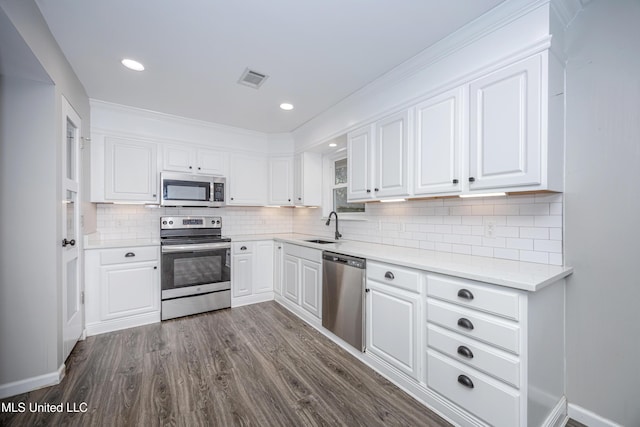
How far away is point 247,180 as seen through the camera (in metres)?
4.10

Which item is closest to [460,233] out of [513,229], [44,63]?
[513,229]

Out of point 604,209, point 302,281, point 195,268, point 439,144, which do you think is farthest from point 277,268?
point 604,209

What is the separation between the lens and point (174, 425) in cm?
165

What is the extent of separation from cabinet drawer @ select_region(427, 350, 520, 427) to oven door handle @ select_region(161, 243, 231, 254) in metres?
2.67

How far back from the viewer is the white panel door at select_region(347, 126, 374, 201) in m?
2.67

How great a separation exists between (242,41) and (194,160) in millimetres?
2092

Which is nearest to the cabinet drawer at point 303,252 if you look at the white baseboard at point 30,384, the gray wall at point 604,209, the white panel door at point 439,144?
the white panel door at point 439,144

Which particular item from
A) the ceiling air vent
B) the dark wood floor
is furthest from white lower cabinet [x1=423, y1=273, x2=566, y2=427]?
the ceiling air vent

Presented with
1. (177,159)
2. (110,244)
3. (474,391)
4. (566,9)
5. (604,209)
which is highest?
(566,9)

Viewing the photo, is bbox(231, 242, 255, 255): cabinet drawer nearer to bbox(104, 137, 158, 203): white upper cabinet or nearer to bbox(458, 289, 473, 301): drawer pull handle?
bbox(104, 137, 158, 203): white upper cabinet

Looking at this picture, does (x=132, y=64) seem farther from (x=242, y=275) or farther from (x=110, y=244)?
(x=242, y=275)

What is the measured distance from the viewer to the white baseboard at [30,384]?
189 cm

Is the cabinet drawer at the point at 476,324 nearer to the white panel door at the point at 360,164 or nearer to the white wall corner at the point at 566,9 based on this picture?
the white panel door at the point at 360,164

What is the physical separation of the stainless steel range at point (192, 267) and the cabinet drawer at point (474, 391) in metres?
2.65
